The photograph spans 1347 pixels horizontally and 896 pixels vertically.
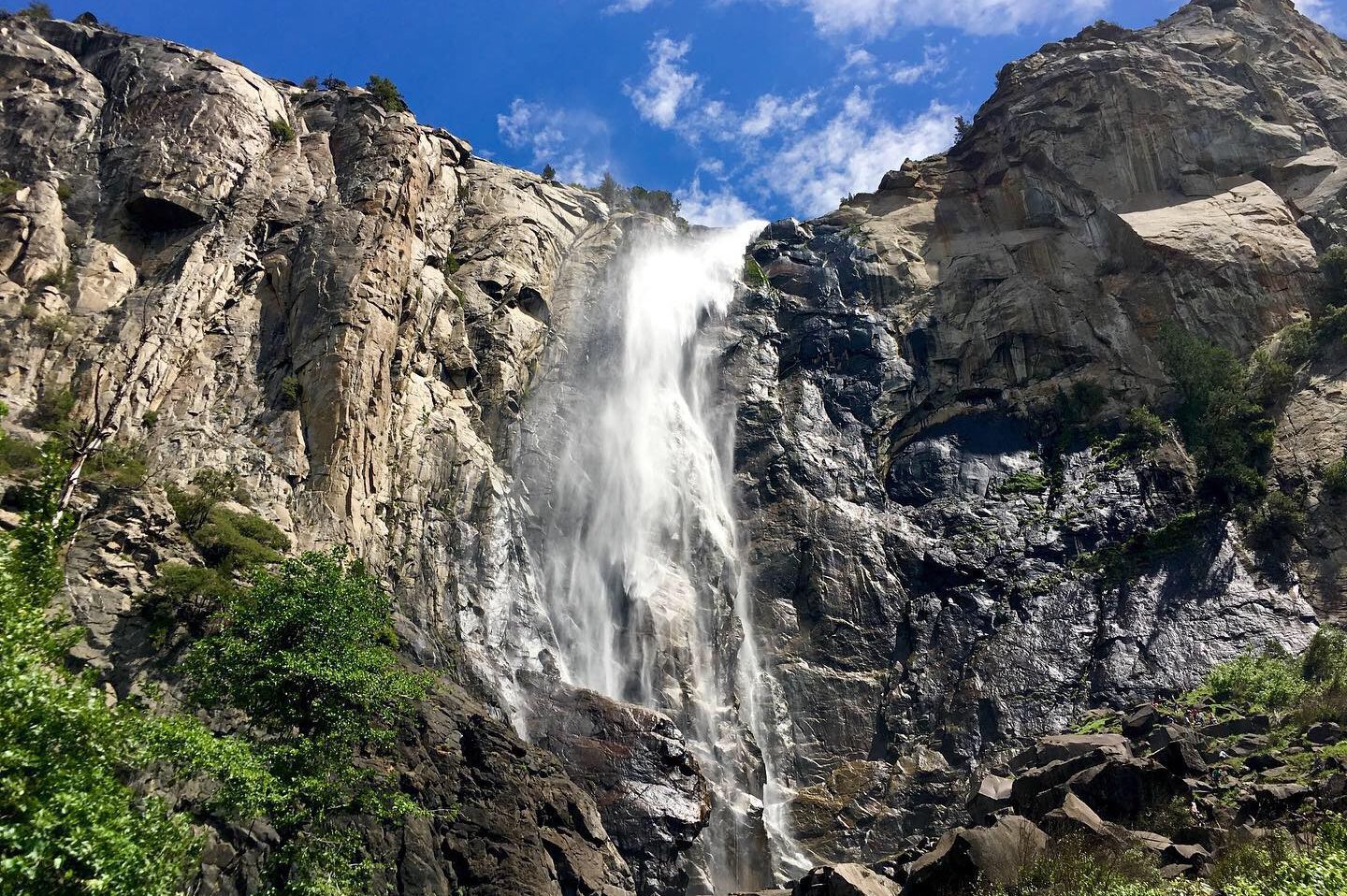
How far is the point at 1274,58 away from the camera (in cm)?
5403

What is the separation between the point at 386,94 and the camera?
149ft

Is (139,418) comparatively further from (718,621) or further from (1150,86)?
(1150,86)

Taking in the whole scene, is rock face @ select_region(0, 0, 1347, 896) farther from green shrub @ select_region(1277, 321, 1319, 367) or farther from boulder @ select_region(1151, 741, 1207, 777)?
green shrub @ select_region(1277, 321, 1319, 367)

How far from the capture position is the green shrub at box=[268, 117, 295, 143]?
40.2 metres

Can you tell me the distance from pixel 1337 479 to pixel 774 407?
21311mm

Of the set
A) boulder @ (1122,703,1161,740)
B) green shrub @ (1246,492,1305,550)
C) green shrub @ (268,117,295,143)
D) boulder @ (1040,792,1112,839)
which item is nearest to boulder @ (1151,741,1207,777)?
boulder @ (1040,792,1112,839)

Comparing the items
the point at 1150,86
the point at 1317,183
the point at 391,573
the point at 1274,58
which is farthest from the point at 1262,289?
the point at 391,573

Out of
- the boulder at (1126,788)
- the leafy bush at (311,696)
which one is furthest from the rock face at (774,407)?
the leafy bush at (311,696)

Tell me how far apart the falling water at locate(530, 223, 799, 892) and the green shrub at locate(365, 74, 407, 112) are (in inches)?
518

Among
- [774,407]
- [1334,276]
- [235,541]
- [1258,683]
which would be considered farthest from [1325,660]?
[235,541]

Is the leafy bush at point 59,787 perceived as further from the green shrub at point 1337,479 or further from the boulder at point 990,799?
the green shrub at point 1337,479

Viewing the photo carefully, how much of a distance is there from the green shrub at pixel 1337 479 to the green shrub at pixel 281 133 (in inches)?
1642

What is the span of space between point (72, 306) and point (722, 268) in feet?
104

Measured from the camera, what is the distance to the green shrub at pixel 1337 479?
33969 mm
